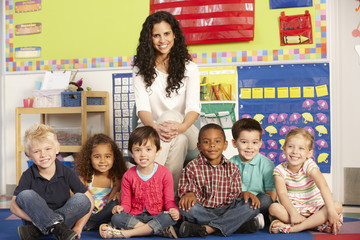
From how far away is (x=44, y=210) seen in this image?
1.78m

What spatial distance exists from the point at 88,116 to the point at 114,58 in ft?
1.70

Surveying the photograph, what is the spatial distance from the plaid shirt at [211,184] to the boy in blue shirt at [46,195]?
483mm

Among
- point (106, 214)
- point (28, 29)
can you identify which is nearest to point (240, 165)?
point (106, 214)

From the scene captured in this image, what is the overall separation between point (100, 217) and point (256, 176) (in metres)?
0.84

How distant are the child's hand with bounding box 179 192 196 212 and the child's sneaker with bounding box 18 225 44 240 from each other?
0.66m

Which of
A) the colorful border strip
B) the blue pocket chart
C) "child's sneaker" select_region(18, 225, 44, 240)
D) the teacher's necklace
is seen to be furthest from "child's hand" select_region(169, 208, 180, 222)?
the blue pocket chart

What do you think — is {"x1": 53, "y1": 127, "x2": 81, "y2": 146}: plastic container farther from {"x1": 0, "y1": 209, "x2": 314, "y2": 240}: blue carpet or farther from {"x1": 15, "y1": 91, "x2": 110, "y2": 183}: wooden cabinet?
{"x1": 0, "y1": 209, "x2": 314, "y2": 240}: blue carpet

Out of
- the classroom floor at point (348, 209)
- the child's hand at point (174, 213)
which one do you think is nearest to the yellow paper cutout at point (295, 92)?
the classroom floor at point (348, 209)

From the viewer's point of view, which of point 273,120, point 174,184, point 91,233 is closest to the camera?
point 91,233

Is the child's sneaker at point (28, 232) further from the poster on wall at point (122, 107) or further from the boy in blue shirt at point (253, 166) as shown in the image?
the poster on wall at point (122, 107)

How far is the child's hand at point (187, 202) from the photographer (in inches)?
75.6

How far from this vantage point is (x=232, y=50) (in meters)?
3.08

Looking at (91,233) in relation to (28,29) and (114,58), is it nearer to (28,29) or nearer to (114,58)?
(114,58)

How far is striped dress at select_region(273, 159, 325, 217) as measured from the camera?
6.68 ft
